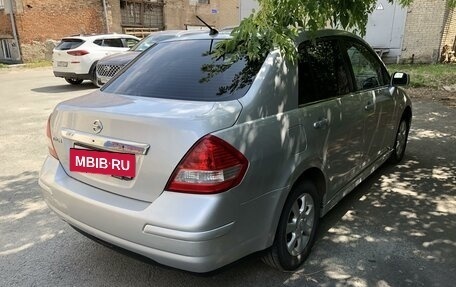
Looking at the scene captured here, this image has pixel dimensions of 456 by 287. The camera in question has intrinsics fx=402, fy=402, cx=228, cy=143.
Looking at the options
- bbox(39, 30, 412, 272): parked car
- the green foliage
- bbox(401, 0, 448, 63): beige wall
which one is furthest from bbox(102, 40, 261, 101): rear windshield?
bbox(401, 0, 448, 63): beige wall

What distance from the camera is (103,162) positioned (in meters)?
2.35

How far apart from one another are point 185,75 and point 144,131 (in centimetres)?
75

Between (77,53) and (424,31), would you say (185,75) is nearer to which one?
(77,53)

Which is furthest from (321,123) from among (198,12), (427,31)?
(198,12)

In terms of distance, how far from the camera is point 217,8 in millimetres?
27266

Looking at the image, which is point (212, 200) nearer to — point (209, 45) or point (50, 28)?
point (209, 45)

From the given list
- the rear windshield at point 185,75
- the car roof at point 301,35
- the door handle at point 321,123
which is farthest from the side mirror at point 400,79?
the rear windshield at point 185,75

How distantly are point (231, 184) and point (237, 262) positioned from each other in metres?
0.51

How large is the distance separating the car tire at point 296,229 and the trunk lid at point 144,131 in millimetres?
799

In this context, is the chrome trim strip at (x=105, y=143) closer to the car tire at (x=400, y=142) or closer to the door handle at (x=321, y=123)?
the door handle at (x=321, y=123)

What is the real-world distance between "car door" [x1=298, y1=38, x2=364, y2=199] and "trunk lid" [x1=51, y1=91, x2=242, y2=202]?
70 centimetres

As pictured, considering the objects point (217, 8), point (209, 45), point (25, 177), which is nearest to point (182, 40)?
point (209, 45)

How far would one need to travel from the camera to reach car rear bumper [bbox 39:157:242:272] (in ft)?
6.88

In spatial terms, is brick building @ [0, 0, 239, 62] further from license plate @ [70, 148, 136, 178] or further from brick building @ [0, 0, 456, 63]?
license plate @ [70, 148, 136, 178]
